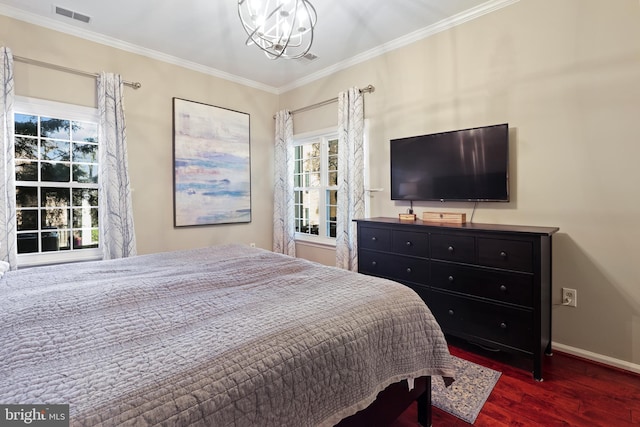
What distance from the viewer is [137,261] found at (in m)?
2.15

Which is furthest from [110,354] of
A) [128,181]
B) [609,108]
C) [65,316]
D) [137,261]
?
[609,108]

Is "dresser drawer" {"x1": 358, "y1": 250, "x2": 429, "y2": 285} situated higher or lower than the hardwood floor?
higher

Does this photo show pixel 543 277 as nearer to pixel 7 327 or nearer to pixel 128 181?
pixel 7 327

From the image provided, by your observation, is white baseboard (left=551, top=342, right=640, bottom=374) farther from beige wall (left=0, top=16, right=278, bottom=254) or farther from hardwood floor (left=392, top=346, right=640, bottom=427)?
beige wall (left=0, top=16, right=278, bottom=254)

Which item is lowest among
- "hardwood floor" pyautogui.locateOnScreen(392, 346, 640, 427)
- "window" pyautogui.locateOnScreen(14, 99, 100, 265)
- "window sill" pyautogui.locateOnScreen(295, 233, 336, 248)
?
"hardwood floor" pyautogui.locateOnScreen(392, 346, 640, 427)

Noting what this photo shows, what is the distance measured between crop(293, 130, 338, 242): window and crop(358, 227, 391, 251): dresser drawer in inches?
43.4

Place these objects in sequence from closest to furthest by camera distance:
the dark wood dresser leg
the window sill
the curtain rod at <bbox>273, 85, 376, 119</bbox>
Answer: the dark wood dresser leg → the curtain rod at <bbox>273, 85, 376, 119</bbox> → the window sill

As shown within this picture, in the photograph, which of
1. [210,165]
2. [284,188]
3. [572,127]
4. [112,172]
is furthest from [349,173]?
[112,172]

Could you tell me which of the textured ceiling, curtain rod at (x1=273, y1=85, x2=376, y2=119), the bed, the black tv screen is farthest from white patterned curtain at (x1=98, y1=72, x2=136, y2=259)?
the black tv screen

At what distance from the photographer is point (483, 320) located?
90.4 inches

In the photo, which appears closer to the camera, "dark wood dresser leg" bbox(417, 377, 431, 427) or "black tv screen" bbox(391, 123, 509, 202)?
"dark wood dresser leg" bbox(417, 377, 431, 427)

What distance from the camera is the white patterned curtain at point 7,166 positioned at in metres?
2.66

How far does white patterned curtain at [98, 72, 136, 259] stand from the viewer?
125 inches

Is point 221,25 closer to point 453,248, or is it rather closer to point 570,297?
point 453,248
